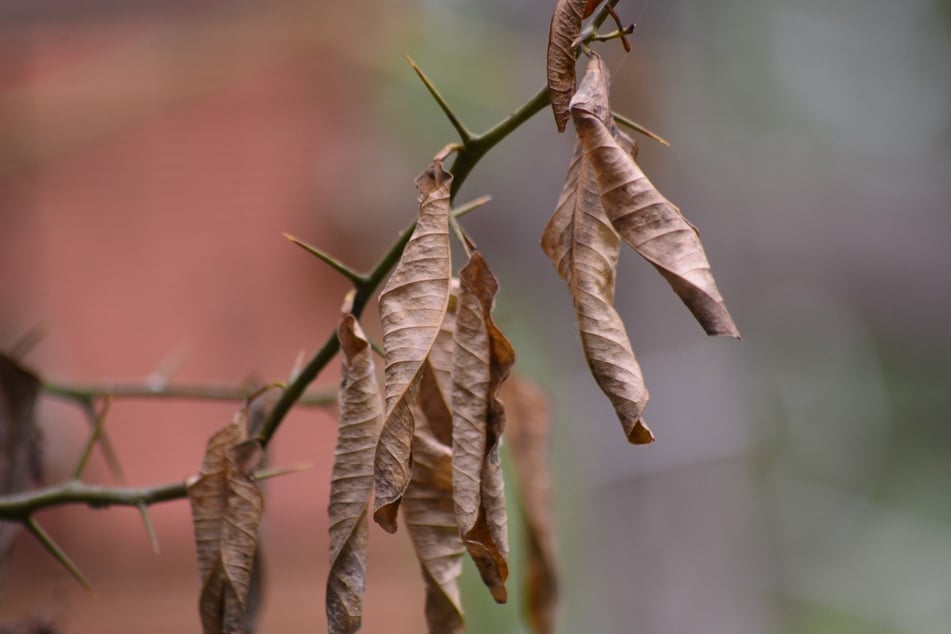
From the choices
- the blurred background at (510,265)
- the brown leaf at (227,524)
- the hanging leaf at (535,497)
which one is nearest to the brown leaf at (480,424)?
the brown leaf at (227,524)

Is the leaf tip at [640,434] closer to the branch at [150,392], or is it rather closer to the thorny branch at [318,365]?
the thorny branch at [318,365]

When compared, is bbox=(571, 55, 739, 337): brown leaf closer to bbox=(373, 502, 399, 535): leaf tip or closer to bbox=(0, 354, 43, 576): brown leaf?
bbox=(373, 502, 399, 535): leaf tip

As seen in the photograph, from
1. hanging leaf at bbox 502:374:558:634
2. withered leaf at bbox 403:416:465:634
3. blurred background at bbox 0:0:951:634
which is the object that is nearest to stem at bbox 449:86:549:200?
withered leaf at bbox 403:416:465:634

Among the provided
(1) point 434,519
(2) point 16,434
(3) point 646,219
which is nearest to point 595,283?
(3) point 646,219

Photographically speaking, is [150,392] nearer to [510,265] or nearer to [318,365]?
[318,365]

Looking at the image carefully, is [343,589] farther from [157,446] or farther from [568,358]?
[568,358]

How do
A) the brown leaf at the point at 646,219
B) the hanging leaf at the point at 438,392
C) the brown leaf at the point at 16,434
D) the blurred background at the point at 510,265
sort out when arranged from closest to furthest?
the brown leaf at the point at 646,219 → the hanging leaf at the point at 438,392 → the brown leaf at the point at 16,434 → the blurred background at the point at 510,265
